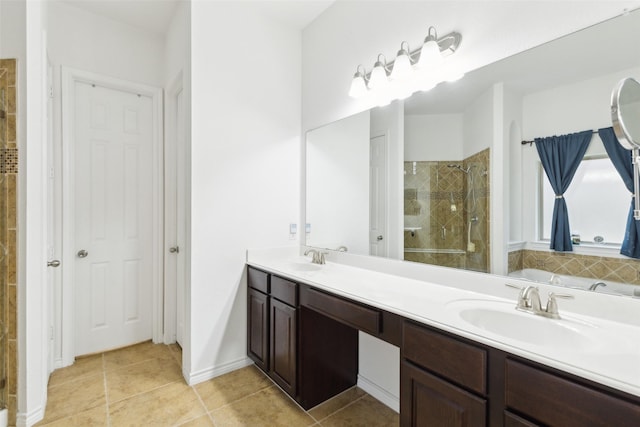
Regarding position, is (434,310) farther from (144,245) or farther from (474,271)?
(144,245)

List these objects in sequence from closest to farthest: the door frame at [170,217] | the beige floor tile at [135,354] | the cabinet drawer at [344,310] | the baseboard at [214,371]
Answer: the cabinet drawer at [344,310], the baseboard at [214,371], the beige floor tile at [135,354], the door frame at [170,217]

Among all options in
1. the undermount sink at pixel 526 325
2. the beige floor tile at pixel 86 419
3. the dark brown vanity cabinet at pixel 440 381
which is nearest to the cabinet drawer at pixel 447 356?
the dark brown vanity cabinet at pixel 440 381

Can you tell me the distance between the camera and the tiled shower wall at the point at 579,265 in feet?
3.77

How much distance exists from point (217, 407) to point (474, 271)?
1720 millimetres

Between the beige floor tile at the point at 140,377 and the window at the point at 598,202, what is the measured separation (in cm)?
254

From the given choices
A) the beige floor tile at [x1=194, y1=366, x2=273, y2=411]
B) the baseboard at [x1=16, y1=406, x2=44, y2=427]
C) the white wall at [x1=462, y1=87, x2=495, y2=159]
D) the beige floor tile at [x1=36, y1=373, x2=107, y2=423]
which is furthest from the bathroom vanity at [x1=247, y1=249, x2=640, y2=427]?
the baseboard at [x1=16, y1=406, x2=44, y2=427]

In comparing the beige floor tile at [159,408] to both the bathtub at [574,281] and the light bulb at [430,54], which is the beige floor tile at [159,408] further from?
the light bulb at [430,54]

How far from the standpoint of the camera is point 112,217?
2.68m

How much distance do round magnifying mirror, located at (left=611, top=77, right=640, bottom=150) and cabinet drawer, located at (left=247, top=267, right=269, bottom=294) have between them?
1.90m

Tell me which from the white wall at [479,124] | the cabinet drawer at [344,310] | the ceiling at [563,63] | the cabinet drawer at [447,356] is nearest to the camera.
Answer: the cabinet drawer at [447,356]

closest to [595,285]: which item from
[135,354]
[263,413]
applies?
[263,413]

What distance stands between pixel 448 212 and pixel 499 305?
583mm

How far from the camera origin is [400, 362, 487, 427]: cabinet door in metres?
1.05

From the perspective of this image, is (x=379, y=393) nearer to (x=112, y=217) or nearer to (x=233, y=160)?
(x=233, y=160)
